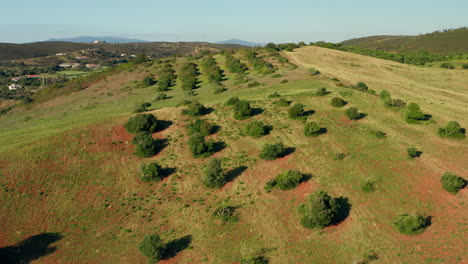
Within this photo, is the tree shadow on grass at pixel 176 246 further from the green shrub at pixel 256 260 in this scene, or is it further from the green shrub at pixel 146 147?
the green shrub at pixel 146 147

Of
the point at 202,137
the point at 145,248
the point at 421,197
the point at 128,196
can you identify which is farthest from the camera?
the point at 202,137

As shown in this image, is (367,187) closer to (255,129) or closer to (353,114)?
(255,129)

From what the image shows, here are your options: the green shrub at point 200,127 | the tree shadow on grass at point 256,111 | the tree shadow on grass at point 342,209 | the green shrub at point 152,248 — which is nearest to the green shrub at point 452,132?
the tree shadow on grass at point 342,209

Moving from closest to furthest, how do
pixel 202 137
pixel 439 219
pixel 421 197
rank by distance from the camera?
pixel 439 219 < pixel 421 197 < pixel 202 137

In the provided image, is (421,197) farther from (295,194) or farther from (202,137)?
(202,137)

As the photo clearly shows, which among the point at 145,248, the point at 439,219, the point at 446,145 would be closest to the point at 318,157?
the point at 439,219

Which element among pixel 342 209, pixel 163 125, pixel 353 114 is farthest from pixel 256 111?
pixel 342 209

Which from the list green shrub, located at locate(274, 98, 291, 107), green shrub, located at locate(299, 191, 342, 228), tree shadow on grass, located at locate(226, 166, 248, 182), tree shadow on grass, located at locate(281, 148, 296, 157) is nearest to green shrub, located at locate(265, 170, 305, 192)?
tree shadow on grass, located at locate(226, 166, 248, 182)
